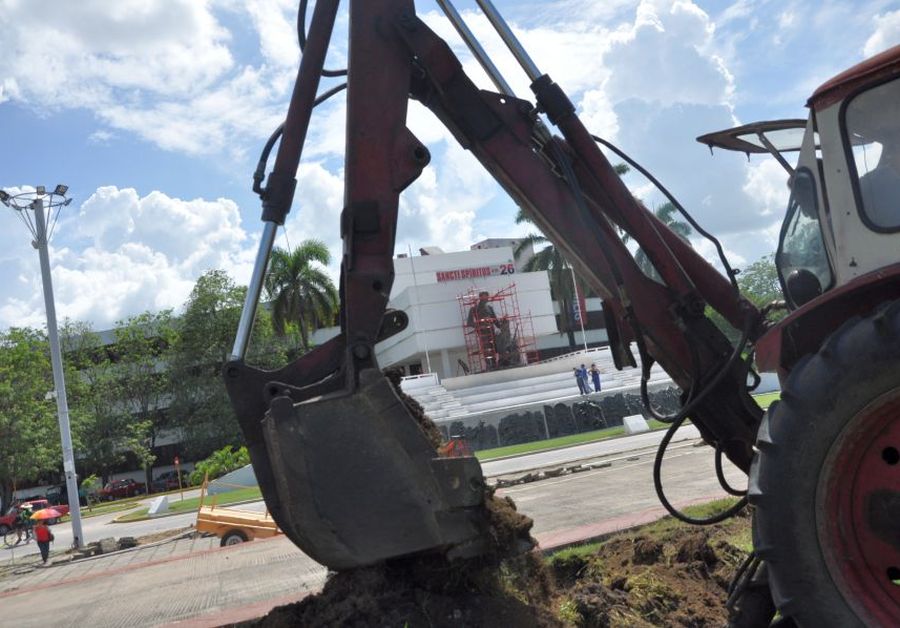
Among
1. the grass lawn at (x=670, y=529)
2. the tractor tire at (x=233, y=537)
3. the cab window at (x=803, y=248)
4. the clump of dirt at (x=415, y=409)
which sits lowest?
the tractor tire at (x=233, y=537)

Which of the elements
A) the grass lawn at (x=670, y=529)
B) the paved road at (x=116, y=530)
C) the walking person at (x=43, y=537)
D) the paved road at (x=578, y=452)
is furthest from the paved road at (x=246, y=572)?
the paved road at (x=116, y=530)

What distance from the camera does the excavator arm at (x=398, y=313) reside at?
166 inches

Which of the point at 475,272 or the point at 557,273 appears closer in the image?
the point at 475,272

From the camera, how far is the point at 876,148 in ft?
11.6

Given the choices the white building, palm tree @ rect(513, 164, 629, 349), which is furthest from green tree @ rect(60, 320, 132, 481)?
palm tree @ rect(513, 164, 629, 349)

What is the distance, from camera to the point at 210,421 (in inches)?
2060

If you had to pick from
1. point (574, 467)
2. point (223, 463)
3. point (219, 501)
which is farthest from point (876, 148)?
point (223, 463)

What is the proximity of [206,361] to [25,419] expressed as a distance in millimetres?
13429

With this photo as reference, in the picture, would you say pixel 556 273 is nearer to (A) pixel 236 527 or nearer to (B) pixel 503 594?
(A) pixel 236 527

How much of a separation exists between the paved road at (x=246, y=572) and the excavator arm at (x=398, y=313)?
10.5 ft

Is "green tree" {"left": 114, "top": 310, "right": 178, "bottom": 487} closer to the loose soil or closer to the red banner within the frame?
the red banner

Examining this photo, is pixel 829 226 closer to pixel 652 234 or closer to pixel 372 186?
pixel 652 234

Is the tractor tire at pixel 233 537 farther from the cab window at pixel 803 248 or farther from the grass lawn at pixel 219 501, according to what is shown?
the cab window at pixel 803 248

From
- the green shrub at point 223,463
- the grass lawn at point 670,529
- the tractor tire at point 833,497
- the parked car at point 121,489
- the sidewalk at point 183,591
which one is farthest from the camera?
the parked car at point 121,489
